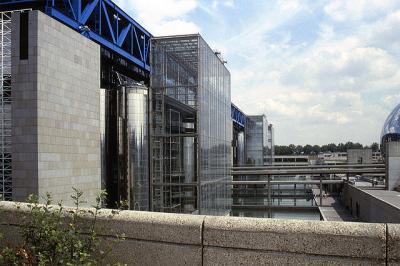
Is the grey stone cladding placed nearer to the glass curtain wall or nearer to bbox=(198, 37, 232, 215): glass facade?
the glass curtain wall

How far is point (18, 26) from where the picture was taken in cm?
1923

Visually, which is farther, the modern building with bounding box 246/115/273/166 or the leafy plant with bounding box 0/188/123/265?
the modern building with bounding box 246/115/273/166

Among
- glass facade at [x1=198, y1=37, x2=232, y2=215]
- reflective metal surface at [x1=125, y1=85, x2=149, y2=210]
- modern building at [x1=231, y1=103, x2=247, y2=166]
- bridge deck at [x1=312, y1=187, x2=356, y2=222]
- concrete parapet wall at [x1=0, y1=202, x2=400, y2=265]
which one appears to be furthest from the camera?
modern building at [x1=231, y1=103, x2=247, y2=166]

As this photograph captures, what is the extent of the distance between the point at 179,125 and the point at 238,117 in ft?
203

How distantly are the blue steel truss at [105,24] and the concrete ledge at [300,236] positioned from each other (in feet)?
76.4

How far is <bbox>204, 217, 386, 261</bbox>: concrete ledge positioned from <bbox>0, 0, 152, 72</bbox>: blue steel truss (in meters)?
23.3

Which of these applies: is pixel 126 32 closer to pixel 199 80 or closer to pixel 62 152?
pixel 199 80

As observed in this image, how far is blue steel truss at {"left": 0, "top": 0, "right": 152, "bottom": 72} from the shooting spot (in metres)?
27.5

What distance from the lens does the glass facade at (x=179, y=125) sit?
29.5 m

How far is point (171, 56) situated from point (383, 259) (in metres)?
27.5

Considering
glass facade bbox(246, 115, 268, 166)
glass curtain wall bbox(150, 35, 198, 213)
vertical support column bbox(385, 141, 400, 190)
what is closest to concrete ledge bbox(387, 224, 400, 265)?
glass curtain wall bbox(150, 35, 198, 213)

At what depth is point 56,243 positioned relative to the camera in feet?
14.4

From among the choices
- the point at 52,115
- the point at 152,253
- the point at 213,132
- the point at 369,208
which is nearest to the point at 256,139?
the point at 369,208

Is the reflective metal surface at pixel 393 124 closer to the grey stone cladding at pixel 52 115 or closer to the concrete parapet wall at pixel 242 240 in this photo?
the grey stone cladding at pixel 52 115
